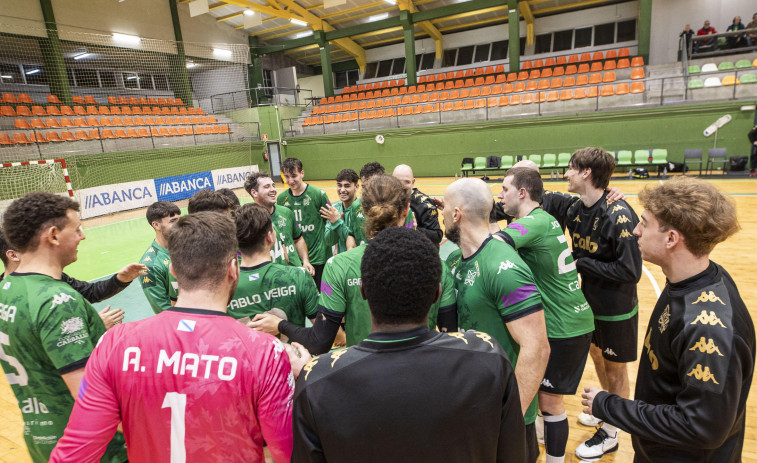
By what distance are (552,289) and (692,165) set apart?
54.1ft

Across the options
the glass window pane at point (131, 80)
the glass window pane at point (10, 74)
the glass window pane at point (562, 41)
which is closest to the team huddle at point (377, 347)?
the glass window pane at point (10, 74)

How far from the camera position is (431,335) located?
1331mm

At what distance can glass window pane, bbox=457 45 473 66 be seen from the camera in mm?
26891

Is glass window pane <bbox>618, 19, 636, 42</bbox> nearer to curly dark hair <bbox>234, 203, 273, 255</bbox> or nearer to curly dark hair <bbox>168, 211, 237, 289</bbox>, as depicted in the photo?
curly dark hair <bbox>234, 203, 273, 255</bbox>

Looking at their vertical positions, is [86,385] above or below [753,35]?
below

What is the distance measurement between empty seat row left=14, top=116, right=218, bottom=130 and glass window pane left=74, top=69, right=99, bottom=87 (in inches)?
209

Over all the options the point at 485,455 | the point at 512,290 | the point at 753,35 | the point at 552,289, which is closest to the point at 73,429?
the point at 485,455

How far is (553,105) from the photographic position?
58.3ft

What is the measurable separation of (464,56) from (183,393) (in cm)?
2892

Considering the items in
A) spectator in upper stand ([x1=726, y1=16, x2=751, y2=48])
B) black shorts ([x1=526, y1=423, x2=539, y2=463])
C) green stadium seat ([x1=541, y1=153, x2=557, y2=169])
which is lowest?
black shorts ([x1=526, y1=423, x2=539, y2=463])

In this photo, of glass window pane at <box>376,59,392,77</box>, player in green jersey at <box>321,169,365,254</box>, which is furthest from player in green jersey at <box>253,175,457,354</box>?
glass window pane at <box>376,59,392,77</box>

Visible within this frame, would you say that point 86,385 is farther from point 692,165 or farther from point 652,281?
point 692,165

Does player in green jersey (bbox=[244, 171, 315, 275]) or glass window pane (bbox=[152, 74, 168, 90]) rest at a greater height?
glass window pane (bbox=[152, 74, 168, 90])

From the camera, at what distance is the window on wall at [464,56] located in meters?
26.9
